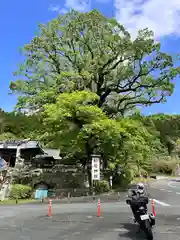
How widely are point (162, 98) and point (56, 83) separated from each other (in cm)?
1099

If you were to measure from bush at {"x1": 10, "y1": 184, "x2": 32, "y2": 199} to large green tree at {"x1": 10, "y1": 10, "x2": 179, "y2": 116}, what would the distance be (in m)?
7.92

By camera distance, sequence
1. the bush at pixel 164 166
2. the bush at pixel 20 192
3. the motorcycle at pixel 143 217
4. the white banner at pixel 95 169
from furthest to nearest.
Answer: the bush at pixel 164 166
the bush at pixel 20 192
the white banner at pixel 95 169
the motorcycle at pixel 143 217

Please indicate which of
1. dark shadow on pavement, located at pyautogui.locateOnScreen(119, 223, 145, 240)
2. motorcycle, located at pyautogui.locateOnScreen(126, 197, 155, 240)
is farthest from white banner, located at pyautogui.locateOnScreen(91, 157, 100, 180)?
motorcycle, located at pyautogui.locateOnScreen(126, 197, 155, 240)

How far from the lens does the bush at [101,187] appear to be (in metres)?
27.6

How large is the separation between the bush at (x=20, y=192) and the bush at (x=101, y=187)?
5.89m

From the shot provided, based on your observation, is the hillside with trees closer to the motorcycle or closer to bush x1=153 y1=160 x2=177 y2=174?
the motorcycle

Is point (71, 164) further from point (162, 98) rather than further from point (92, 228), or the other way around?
point (92, 228)

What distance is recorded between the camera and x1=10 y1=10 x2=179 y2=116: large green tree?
29.9 m

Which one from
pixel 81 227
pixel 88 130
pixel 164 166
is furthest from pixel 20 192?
pixel 164 166

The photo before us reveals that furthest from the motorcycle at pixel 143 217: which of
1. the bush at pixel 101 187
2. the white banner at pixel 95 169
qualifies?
the bush at pixel 101 187

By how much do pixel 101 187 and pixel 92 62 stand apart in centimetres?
1217

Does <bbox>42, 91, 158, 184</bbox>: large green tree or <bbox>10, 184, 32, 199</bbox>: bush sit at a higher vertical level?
<bbox>42, 91, 158, 184</bbox>: large green tree

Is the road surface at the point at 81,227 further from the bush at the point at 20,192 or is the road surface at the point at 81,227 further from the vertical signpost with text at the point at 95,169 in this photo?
the bush at the point at 20,192

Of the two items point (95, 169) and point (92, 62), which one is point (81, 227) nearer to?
point (95, 169)
